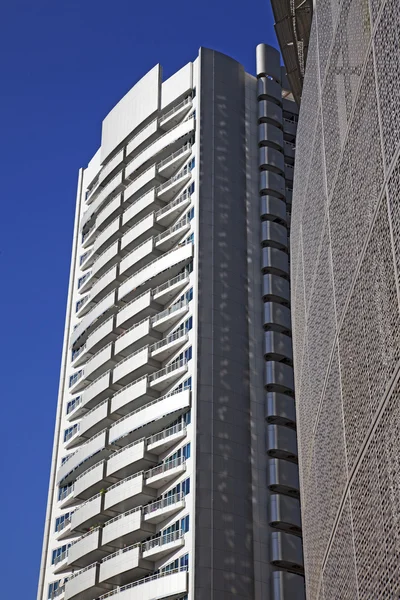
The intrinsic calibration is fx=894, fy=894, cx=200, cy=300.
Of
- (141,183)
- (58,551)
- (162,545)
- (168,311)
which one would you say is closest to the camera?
(162,545)

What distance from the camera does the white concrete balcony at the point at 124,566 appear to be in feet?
194

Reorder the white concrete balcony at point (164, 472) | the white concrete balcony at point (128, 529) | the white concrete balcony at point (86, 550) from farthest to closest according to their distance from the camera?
1. the white concrete balcony at point (86, 550)
2. the white concrete balcony at point (128, 529)
3. the white concrete balcony at point (164, 472)

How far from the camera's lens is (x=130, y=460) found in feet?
209

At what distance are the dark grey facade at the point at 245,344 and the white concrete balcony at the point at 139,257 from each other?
19.4 feet

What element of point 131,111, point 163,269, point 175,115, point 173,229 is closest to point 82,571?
point 163,269

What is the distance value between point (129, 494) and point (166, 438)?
4786 millimetres

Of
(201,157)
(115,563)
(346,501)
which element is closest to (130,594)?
(115,563)

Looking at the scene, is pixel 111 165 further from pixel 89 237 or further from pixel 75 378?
pixel 75 378

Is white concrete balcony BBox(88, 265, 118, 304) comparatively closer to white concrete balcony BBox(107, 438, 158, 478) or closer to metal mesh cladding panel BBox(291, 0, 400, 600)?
white concrete balcony BBox(107, 438, 158, 478)

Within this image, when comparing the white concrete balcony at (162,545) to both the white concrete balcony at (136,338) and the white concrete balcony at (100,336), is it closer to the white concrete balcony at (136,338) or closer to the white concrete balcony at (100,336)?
the white concrete balcony at (136,338)

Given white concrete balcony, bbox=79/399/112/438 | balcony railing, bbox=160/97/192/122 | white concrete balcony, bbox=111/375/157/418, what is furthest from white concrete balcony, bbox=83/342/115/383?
balcony railing, bbox=160/97/192/122

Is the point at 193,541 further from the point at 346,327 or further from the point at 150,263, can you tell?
the point at 346,327

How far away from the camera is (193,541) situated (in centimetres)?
5500

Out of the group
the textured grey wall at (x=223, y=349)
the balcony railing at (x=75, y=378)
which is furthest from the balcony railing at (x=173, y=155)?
the balcony railing at (x=75, y=378)
